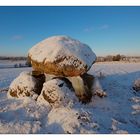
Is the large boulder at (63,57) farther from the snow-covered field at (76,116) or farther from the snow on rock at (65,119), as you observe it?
the snow on rock at (65,119)

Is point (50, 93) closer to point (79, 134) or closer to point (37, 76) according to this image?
point (37, 76)

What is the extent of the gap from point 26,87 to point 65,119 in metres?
2.30

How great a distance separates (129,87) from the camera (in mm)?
9812

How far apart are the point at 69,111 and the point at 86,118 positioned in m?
0.53

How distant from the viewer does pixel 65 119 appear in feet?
20.2

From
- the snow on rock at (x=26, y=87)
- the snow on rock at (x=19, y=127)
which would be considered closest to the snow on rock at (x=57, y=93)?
the snow on rock at (x=26, y=87)

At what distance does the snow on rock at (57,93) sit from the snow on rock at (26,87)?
469 mm

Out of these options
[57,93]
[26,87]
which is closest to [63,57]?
[57,93]

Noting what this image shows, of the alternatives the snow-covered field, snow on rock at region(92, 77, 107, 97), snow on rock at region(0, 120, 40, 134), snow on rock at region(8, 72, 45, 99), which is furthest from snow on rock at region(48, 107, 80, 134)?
snow on rock at region(92, 77, 107, 97)

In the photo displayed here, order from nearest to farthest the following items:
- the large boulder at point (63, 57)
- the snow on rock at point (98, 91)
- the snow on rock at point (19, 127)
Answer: the snow on rock at point (19, 127)
the large boulder at point (63, 57)
the snow on rock at point (98, 91)

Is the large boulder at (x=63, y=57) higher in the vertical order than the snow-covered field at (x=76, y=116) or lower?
higher

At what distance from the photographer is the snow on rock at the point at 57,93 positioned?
7117mm

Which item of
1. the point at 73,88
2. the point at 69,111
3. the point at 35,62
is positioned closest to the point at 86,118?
the point at 69,111

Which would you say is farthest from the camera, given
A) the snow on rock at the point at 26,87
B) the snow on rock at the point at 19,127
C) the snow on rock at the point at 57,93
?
the snow on rock at the point at 26,87
